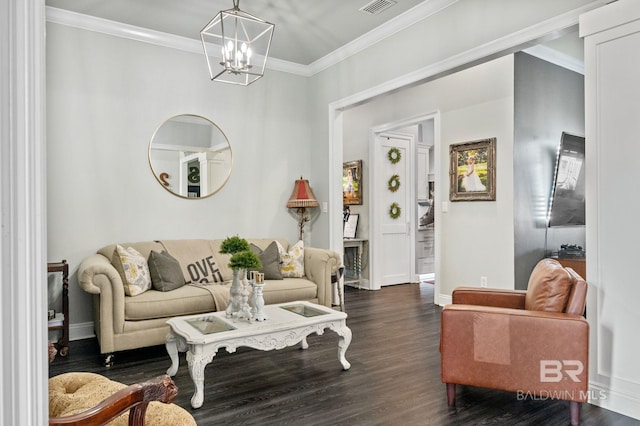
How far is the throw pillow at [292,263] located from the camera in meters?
4.39

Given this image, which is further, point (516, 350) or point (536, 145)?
point (536, 145)

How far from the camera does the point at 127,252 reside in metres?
3.71

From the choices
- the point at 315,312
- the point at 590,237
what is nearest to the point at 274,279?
the point at 315,312

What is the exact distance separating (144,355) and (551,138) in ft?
15.7

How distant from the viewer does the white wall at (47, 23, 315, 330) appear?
3967 mm

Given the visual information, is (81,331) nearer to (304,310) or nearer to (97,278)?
(97,278)

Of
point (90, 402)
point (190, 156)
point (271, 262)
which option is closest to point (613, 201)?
point (90, 402)

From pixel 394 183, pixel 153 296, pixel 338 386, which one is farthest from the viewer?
pixel 394 183

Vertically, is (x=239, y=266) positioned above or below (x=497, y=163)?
below

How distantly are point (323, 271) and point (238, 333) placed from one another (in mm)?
1657

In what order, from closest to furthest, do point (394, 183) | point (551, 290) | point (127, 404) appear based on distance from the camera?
point (127, 404), point (551, 290), point (394, 183)

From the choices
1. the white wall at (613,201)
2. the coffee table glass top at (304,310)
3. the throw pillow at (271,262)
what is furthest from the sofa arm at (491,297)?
the throw pillow at (271,262)

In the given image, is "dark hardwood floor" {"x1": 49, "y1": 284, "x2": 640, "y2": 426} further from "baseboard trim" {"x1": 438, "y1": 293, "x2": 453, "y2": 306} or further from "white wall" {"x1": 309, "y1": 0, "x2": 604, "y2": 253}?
"white wall" {"x1": 309, "y1": 0, "x2": 604, "y2": 253}

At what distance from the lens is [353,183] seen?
21.7ft
